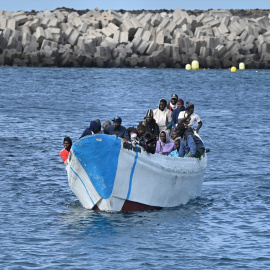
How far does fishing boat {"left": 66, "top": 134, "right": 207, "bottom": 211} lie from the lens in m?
19.1

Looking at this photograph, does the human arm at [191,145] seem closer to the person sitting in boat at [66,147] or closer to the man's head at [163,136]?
the man's head at [163,136]

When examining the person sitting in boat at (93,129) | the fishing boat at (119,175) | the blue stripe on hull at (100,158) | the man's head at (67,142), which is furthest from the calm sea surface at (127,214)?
the person sitting in boat at (93,129)

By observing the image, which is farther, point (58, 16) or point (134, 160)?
point (58, 16)

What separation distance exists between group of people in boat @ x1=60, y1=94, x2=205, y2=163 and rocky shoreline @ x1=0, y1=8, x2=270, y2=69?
64.5m

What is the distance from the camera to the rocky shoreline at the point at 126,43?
8938 cm

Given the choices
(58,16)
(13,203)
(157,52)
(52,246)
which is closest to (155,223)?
(52,246)

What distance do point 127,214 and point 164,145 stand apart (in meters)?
2.65

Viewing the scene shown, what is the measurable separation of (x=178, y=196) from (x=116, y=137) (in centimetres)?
276

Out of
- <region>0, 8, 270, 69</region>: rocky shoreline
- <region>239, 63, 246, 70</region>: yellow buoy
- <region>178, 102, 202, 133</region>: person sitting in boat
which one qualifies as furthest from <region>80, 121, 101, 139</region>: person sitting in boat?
<region>239, 63, 246, 70</region>: yellow buoy

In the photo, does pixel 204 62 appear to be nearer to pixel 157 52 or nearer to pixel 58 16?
pixel 157 52

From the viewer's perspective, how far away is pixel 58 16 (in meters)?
106

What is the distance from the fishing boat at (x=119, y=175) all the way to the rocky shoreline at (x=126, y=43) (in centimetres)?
6845

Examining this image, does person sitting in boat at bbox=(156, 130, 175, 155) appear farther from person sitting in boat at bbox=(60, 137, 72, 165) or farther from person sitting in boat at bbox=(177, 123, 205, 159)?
person sitting in boat at bbox=(60, 137, 72, 165)

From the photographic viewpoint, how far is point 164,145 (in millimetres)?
21875
